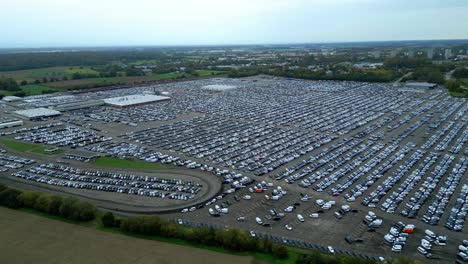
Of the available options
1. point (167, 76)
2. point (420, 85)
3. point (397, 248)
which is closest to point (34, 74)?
point (167, 76)

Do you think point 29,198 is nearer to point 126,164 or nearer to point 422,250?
point 126,164

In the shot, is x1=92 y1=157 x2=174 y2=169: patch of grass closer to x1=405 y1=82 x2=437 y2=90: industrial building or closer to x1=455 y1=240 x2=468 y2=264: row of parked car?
x1=455 y1=240 x2=468 y2=264: row of parked car

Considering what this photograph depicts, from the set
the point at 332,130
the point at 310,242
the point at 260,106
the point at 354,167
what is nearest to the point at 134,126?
the point at 260,106

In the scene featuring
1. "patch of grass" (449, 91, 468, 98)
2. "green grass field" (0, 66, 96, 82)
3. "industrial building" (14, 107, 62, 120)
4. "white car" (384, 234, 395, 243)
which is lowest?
"white car" (384, 234, 395, 243)

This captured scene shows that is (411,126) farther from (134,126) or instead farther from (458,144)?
(134,126)

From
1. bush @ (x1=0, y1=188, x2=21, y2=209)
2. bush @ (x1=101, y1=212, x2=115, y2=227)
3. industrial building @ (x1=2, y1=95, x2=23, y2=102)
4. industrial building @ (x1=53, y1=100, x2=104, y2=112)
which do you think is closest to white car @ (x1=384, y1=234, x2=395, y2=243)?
bush @ (x1=101, y1=212, x2=115, y2=227)

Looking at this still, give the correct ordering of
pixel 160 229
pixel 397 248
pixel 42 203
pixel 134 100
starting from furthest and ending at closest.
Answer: pixel 134 100, pixel 42 203, pixel 160 229, pixel 397 248
